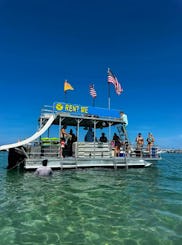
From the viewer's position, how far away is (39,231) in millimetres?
5887

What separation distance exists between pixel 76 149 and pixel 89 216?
12024mm

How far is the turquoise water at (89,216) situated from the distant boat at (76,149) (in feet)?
21.0

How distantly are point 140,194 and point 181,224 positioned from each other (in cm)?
369

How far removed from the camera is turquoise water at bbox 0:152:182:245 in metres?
5.55

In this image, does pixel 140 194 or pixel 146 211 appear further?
pixel 140 194

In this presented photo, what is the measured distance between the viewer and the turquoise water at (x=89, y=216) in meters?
5.55

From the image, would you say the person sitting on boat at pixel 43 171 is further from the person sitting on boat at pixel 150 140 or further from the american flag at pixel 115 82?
the american flag at pixel 115 82

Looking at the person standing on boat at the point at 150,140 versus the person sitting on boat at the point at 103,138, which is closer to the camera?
the person standing on boat at the point at 150,140

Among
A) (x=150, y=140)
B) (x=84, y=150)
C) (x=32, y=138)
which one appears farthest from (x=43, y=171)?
(x=150, y=140)

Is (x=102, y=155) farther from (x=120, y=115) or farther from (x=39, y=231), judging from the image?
(x=39, y=231)

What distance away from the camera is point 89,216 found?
7059 mm

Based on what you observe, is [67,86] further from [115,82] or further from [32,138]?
[32,138]

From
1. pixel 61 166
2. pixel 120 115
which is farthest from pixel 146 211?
pixel 120 115

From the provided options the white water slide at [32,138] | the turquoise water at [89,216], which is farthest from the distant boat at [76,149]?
the turquoise water at [89,216]
